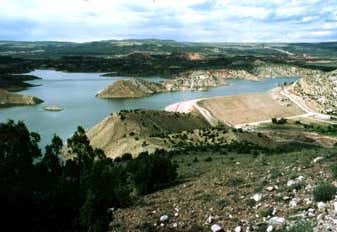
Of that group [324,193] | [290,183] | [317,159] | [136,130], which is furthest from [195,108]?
[324,193]

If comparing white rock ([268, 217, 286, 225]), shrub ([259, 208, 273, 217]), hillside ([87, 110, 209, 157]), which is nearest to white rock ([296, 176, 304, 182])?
shrub ([259, 208, 273, 217])

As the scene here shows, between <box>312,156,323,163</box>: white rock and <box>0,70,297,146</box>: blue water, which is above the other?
<box>312,156,323,163</box>: white rock

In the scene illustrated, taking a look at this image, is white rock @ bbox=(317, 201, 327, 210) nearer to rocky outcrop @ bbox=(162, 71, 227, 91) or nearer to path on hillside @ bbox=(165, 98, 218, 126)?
path on hillside @ bbox=(165, 98, 218, 126)

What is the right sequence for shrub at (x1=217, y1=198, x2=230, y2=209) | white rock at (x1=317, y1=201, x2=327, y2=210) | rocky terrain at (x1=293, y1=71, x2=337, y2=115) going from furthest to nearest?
rocky terrain at (x1=293, y1=71, x2=337, y2=115), shrub at (x1=217, y1=198, x2=230, y2=209), white rock at (x1=317, y1=201, x2=327, y2=210)

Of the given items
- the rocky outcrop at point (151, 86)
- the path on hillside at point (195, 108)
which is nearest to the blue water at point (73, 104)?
Answer: the rocky outcrop at point (151, 86)

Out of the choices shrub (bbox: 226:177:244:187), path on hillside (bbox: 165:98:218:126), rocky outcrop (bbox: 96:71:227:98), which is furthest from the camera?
rocky outcrop (bbox: 96:71:227:98)

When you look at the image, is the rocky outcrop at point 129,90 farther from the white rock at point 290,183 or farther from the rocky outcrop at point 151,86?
the white rock at point 290,183
